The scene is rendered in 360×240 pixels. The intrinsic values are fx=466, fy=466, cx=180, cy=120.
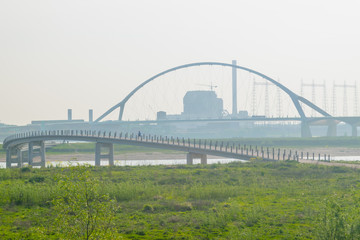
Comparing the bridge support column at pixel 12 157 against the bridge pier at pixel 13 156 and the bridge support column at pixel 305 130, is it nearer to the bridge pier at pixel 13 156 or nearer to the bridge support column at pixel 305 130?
the bridge pier at pixel 13 156

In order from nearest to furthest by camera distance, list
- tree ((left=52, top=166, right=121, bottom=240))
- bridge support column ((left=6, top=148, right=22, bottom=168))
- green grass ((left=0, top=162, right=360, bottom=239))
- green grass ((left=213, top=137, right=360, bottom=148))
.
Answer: tree ((left=52, top=166, right=121, bottom=240)), green grass ((left=0, top=162, right=360, bottom=239)), bridge support column ((left=6, top=148, right=22, bottom=168)), green grass ((left=213, top=137, right=360, bottom=148))

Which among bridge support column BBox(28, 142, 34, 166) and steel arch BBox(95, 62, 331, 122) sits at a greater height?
steel arch BBox(95, 62, 331, 122)

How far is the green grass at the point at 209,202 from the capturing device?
63.6 ft

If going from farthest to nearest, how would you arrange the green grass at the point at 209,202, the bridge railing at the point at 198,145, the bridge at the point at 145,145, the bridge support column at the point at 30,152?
the bridge support column at the point at 30,152
the bridge at the point at 145,145
the bridge railing at the point at 198,145
the green grass at the point at 209,202

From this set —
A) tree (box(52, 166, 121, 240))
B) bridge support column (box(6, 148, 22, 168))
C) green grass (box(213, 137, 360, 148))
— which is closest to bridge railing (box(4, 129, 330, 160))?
bridge support column (box(6, 148, 22, 168))

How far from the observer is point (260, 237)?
18469mm

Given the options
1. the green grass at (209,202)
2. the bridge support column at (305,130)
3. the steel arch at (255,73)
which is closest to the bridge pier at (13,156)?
the green grass at (209,202)

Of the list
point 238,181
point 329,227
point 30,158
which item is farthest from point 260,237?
point 30,158

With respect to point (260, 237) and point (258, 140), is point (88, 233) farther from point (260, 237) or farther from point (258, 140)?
point (258, 140)

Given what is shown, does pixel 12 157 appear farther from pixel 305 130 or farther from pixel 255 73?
pixel 305 130

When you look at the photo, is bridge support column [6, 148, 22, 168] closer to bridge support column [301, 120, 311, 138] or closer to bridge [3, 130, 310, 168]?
bridge [3, 130, 310, 168]

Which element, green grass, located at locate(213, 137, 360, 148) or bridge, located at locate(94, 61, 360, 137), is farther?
bridge, located at locate(94, 61, 360, 137)

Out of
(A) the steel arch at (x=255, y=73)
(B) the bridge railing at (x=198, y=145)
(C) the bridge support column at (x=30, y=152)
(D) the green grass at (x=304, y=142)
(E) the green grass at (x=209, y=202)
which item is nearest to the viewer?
(E) the green grass at (x=209, y=202)

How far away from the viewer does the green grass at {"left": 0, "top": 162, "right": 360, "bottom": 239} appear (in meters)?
19.4
